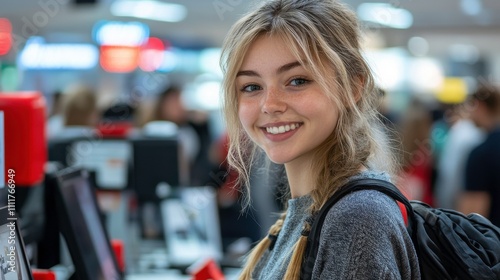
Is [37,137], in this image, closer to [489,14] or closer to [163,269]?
[163,269]

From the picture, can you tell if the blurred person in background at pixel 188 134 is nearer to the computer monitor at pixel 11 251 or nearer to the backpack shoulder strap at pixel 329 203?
the computer monitor at pixel 11 251

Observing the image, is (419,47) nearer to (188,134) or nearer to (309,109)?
(188,134)

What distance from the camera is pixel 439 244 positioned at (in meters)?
1.34


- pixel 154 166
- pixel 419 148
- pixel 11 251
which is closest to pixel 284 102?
pixel 11 251

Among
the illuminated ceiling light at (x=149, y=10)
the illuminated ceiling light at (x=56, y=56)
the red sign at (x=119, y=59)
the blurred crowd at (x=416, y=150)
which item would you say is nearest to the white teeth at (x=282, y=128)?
the blurred crowd at (x=416, y=150)

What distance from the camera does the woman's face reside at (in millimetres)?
1383

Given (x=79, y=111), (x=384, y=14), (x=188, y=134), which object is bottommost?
(x=188, y=134)

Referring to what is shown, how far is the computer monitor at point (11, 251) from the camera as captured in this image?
57.6 inches

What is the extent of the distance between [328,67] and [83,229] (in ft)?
3.19

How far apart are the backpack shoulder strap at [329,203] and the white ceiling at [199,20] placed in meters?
6.30

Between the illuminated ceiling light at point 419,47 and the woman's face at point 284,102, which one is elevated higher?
the illuminated ceiling light at point 419,47

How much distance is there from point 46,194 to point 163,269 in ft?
6.96

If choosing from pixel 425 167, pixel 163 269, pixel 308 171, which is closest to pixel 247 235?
pixel 163 269

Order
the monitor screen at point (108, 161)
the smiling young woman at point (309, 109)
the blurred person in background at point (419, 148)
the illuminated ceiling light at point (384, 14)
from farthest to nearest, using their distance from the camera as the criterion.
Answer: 1. the illuminated ceiling light at point (384, 14)
2. the blurred person in background at point (419, 148)
3. the monitor screen at point (108, 161)
4. the smiling young woman at point (309, 109)
